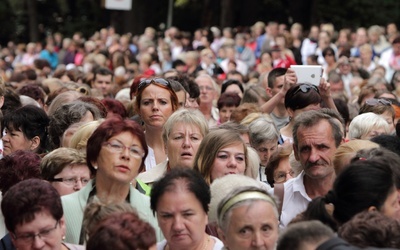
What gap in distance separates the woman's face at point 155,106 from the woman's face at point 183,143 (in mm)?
1272

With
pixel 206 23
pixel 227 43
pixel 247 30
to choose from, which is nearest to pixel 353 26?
pixel 206 23

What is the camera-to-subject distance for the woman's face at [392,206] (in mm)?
7088

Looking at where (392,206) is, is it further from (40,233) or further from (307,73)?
(307,73)

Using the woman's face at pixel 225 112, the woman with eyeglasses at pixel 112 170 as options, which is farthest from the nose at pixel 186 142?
the woman's face at pixel 225 112

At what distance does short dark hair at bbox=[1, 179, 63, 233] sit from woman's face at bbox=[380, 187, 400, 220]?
5.95ft

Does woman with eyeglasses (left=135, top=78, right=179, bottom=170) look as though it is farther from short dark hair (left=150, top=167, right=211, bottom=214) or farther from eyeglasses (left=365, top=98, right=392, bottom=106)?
short dark hair (left=150, top=167, right=211, bottom=214)

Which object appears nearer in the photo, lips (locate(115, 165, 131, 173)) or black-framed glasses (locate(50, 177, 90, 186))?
lips (locate(115, 165, 131, 173))

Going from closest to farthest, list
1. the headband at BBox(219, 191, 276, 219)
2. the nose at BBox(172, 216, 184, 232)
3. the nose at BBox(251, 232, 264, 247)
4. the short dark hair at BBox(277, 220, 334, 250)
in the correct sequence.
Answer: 1. the short dark hair at BBox(277, 220, 334, 250)
2. the nose at BBox(251, 232, 264, 247)
3. the headband at BBox(219, 191, 276, 219)
4. the nose at BBox(172, 216, 184, 232)

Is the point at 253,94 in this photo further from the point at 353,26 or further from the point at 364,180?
the point at 353,26

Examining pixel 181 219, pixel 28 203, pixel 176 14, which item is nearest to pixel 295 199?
pixel 181 219

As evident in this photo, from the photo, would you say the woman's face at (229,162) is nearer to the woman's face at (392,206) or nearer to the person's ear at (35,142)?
the woman's face at (392,206)

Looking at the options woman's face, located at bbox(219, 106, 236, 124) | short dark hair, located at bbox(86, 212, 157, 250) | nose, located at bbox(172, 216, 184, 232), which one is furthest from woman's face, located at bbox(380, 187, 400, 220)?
woman's face, located at bbox(219, 106, 236, 124)

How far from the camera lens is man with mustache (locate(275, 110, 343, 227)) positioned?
8.78m

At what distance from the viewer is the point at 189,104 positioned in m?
13.4
